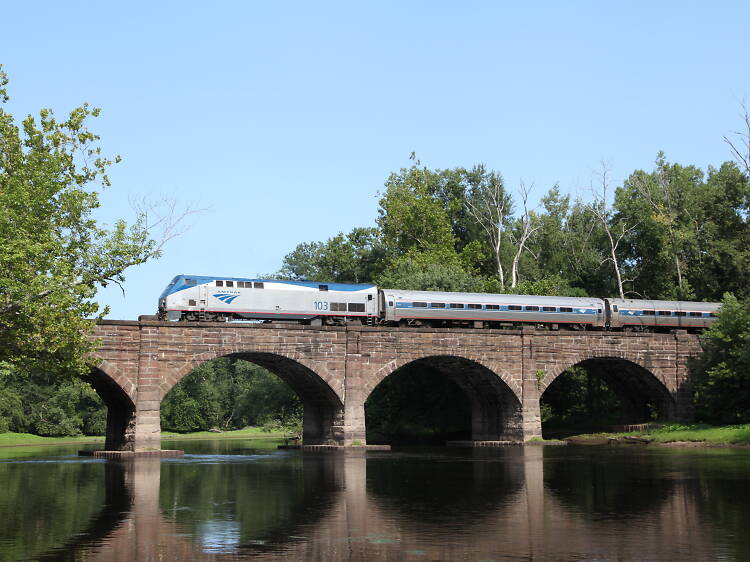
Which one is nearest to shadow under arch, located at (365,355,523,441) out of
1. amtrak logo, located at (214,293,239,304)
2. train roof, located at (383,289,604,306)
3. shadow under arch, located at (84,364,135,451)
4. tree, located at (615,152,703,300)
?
train roof, located at (383,289,604,306)

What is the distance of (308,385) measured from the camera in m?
54.2

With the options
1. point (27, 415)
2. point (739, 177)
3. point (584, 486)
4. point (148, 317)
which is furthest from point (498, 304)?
point (27, 415)

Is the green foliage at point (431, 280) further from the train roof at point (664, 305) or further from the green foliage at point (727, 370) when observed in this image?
the green foliage at point (727, 370)

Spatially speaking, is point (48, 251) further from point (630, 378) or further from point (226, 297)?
point (630, 378)

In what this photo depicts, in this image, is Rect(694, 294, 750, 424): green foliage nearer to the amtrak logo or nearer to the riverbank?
the amtrak logo

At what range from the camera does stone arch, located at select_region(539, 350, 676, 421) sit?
57.7 metres

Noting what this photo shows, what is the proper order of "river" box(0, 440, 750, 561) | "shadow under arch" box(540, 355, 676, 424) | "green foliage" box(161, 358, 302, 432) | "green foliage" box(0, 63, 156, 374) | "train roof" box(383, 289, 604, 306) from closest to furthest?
1. "river" box(0, 440, 750, 561)
2. "green foliage" box(0, 63, 156, 374)
3. "train roof" box(383, 289, 604, 306)
4. "shadow under arch" box(540, 355, 676, 424)
5. "green foliage" box(161, 358, 302, 432)

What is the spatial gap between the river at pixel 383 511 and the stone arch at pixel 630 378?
650 inches

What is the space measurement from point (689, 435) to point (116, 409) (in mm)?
32227

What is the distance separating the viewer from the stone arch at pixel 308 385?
47.3 m

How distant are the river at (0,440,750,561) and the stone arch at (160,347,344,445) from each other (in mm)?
7624

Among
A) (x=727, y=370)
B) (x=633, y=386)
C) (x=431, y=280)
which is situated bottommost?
(x=633, y=386)

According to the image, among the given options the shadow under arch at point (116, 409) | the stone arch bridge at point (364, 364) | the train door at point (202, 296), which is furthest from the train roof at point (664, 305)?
the shadow under arch at point (116, 409)

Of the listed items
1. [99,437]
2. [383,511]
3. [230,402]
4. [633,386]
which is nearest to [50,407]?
[99,437]
